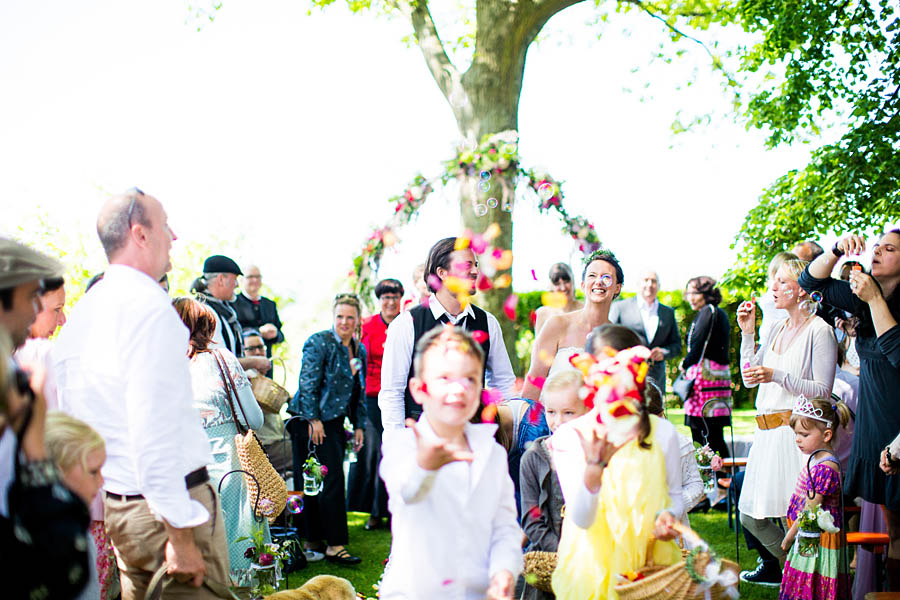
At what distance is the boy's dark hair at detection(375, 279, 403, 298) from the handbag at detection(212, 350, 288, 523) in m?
2.53

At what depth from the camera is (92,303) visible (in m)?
2.55

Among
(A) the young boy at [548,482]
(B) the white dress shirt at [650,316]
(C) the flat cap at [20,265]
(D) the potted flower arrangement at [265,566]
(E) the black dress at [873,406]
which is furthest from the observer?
(B) the white dress shirt at [650,316]

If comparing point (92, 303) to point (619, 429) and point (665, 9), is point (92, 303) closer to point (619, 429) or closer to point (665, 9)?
point (619, 429)

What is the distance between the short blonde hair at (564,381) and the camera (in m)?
3.18

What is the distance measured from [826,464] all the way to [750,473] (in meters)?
0.63

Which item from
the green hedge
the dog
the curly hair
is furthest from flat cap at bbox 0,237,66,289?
the green hedge

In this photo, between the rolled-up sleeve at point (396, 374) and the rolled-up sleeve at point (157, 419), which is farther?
the rolled-up sleeve at point (396, 374)

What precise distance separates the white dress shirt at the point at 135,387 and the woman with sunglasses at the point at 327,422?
3242 millimetres

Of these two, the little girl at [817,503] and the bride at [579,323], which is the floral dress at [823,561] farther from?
the bride at [579,323]

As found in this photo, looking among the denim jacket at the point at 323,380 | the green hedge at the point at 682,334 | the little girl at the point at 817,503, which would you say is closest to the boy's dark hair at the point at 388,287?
the denim jacket at the point at 323,380

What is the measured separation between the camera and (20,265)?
199 centimetres

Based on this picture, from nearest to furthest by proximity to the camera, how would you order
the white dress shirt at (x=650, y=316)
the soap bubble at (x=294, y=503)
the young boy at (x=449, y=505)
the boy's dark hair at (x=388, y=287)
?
the young boy at (x=449, y=505), the soap bubble at (x=294, y=503), the boy's dark hair at (x=388, y=287), the white dress shirt at (x=650, y=316)

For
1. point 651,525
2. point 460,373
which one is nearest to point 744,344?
point 651,525

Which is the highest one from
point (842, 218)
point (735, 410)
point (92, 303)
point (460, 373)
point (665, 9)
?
point (665, 9)
